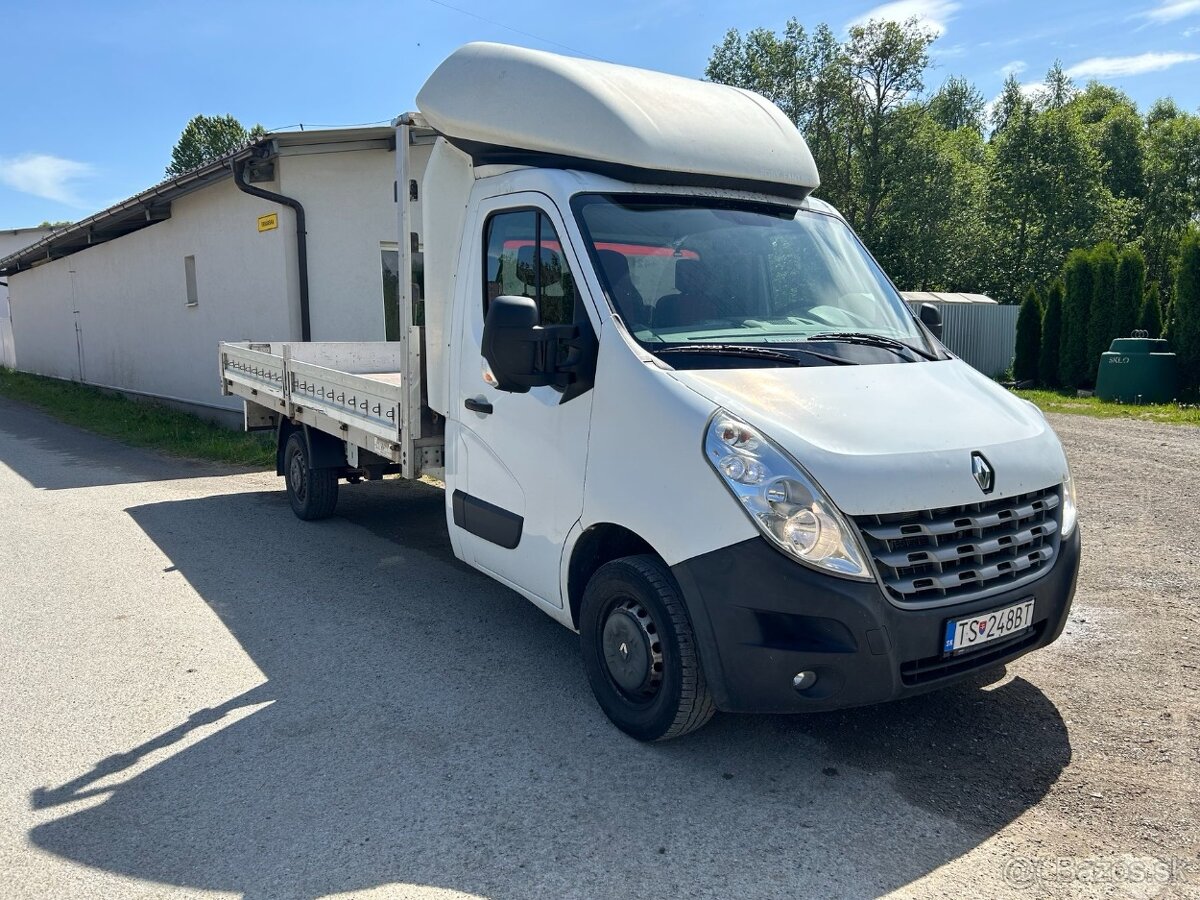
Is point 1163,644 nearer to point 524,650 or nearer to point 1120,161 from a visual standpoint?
point 524,650

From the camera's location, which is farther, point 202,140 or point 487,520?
point 202,140

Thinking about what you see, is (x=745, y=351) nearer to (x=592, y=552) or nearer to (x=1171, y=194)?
(x=592, y=552)

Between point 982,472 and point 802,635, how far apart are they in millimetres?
878

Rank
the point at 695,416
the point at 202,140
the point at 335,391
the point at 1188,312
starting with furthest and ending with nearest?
the point at 202,140
the point at 1188,312
the point at 335,391
the point at 695,416

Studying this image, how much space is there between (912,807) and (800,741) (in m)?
0.59

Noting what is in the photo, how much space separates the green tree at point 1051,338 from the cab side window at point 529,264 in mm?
18815

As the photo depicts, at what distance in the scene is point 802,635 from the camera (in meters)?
3.05

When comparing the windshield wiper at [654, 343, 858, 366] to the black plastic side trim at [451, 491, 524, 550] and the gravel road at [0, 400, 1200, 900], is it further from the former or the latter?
the gravel road at [0, 400, 1200, 900]

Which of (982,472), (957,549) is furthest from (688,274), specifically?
(957,549)

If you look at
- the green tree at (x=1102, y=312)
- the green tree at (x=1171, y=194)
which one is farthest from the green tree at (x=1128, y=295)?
the green tree at (x=1171, y=194)

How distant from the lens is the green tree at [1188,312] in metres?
16.0

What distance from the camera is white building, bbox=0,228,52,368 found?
108ft

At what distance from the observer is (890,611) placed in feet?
9.84

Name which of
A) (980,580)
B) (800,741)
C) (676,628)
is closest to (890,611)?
(980,580)
